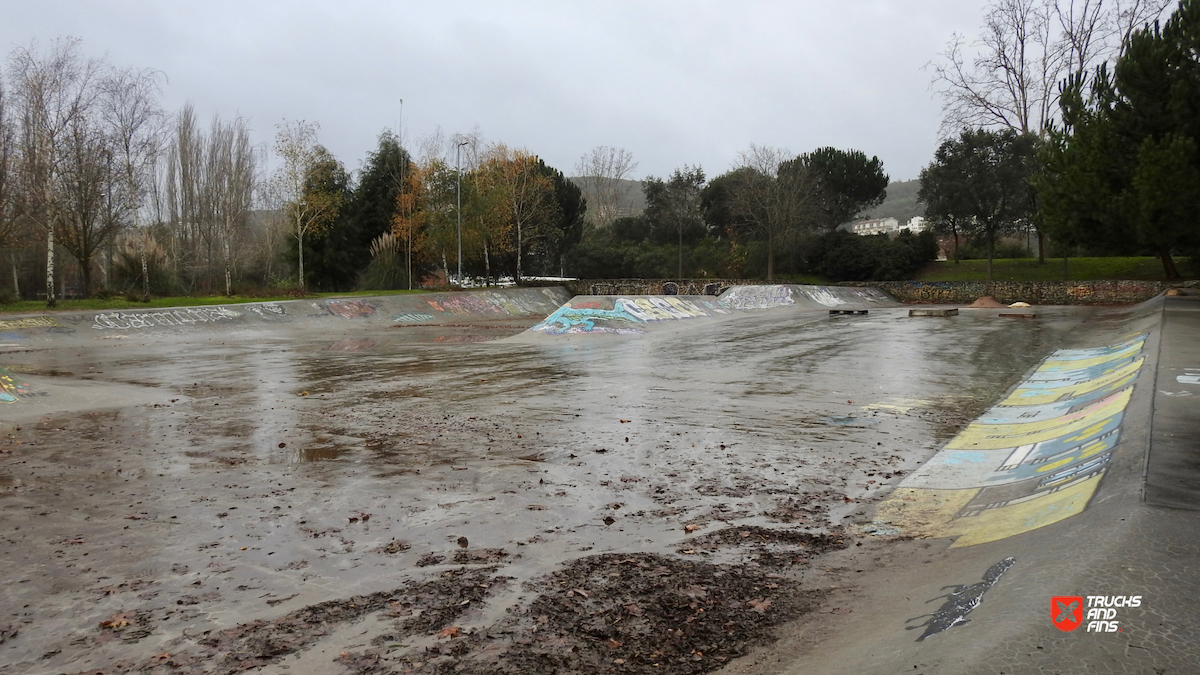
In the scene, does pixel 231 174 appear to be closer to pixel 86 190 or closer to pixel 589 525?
pixel 86 190

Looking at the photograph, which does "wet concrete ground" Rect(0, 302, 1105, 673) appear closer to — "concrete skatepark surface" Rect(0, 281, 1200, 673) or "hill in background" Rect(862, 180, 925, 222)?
"concrete skatepark surface" Rect(0, 281, 1200, 673)

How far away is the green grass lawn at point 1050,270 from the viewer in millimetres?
38281

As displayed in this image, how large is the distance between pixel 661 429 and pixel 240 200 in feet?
121

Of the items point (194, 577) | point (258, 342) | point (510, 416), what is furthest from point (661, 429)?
point (258, 342)

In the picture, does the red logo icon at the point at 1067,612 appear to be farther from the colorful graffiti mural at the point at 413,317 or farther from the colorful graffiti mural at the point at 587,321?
the colorful graffiti mural at the point at 413,317

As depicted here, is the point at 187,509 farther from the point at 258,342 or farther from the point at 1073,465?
the point at 258,342

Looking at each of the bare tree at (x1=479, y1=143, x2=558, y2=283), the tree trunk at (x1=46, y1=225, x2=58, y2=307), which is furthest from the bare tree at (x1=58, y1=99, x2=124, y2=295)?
the bare tree at (x1=479, y1=143, x2=558, y2=283)

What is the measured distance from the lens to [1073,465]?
18.4 feet

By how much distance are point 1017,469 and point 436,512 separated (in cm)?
467

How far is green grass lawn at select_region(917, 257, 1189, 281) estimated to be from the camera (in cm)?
3828

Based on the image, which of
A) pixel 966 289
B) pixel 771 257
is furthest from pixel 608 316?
pixel 966 289

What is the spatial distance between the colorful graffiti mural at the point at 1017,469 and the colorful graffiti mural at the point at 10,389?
10.7 meters

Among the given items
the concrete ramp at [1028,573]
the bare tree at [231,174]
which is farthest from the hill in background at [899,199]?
the concrete ramp at [1028,573]

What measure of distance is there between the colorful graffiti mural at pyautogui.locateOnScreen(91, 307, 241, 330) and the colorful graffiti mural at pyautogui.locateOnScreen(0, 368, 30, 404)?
40.8ft
